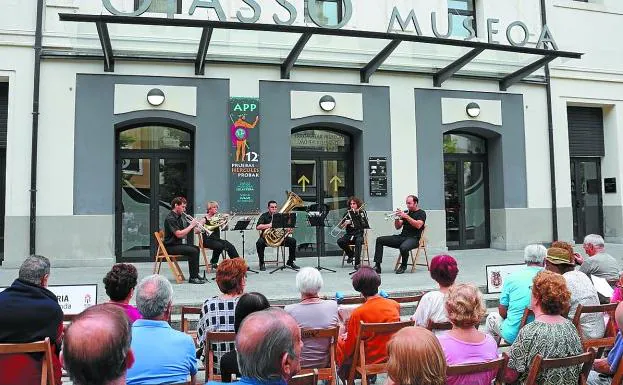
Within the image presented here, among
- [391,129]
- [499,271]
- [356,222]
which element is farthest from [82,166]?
[499,271]

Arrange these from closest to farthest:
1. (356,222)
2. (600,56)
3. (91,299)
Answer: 1. (91,299)
2. (356,222)
3. (600,56)

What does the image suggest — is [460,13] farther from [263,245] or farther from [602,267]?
[602,267]

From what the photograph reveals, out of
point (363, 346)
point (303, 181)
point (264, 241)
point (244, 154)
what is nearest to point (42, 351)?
point (363, 346)

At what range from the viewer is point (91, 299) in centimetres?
477

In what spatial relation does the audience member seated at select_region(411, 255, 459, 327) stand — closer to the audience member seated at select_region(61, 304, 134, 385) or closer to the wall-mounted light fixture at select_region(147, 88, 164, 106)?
the audience member seated at select_region(61, 304, 134, 385)

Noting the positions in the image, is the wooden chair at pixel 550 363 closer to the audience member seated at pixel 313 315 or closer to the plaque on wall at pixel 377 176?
the audience member seated at pixel 313 315

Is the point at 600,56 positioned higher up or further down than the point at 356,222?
higher up

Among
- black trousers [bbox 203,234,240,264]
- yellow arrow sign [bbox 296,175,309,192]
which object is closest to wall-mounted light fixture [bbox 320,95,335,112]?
yellow arrow sign [bbox 296,175,309,192]

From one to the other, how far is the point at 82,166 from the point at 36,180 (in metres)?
0.80

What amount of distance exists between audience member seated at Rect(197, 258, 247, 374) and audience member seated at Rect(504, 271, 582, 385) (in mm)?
1737

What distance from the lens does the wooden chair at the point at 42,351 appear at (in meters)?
2.71

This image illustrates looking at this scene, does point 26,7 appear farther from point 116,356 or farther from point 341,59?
point 116,356

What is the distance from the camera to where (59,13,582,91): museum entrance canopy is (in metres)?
8.34

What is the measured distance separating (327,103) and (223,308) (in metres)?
7.58
